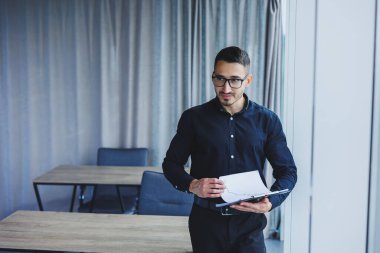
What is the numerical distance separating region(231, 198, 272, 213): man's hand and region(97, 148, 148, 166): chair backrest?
270 centimetres

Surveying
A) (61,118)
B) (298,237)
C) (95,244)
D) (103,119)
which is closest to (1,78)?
(61,118)

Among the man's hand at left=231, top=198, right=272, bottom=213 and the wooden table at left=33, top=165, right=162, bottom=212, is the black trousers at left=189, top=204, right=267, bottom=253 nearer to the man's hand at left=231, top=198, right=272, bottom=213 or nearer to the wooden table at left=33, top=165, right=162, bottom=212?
the man's hand at left=231, top=198, right=272, bottom=213

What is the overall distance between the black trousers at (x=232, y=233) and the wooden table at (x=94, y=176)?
1.77 m

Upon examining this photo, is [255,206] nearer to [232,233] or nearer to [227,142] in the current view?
[232,233]

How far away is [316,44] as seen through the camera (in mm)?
810

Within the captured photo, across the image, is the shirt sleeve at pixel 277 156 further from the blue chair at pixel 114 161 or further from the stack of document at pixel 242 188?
the blue chair at pixel 114 161

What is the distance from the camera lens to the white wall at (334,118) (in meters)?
0.77

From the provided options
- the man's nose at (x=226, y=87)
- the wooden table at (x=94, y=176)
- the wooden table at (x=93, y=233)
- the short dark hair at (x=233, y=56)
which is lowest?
the wooden table at (x=94, y=176)

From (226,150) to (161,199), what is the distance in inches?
40.0

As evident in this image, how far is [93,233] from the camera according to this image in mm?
2074

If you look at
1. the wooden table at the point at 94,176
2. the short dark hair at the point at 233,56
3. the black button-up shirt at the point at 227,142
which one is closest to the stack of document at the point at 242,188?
the black button-up shirt at the point at 227,142

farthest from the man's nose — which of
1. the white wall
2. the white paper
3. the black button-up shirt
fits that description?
the white wall

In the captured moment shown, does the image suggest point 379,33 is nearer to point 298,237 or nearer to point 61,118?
point 298,237

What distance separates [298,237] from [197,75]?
366 centimetres
